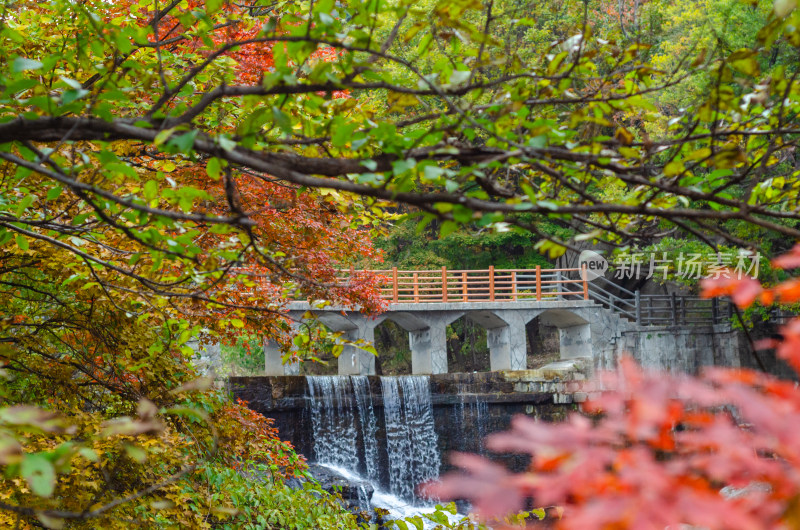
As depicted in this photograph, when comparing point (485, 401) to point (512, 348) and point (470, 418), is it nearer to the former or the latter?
point (470, 418)

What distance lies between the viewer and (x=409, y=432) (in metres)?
14.2

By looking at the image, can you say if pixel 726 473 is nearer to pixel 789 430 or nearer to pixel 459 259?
pixel 789 430

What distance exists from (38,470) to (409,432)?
44.6 ft

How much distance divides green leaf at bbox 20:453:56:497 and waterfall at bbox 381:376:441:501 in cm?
1340

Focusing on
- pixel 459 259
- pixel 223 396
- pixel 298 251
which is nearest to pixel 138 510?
pixel 223 396

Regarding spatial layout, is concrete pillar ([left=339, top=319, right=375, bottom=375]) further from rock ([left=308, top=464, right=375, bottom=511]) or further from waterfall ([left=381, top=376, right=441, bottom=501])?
rock ([left=308, top=464, right=375, bottom=511])

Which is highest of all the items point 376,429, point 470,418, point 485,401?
point 485,401

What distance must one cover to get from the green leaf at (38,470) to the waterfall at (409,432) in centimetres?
1340

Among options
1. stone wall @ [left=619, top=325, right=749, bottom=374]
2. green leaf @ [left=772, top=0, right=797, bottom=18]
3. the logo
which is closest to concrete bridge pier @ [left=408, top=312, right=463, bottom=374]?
stone wall @ [left=619, top=325, right=749, bottom=374]

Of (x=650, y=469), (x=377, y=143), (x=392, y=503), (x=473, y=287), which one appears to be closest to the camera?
(x=650, y=469)

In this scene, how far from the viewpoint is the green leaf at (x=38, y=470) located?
101cm

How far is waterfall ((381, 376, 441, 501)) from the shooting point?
1410 cm

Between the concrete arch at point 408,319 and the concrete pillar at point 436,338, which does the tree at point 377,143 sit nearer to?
the concrete arch at point 408,319

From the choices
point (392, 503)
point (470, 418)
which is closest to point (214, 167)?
point (392, 503)
